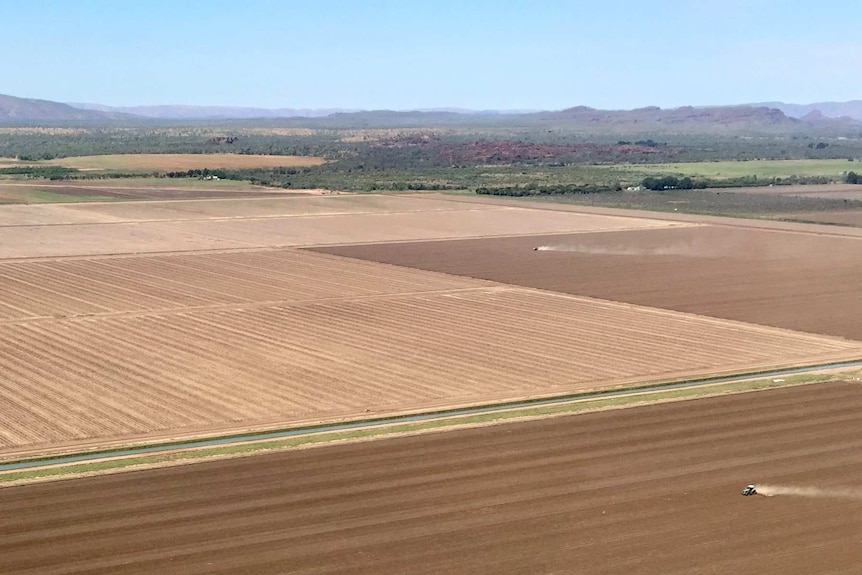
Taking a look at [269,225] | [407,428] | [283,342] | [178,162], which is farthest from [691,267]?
[178,162]

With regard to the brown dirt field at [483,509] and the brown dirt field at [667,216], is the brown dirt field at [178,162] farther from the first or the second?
the brown dirt field at [483,509]

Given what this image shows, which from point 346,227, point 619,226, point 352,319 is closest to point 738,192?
point 619,226

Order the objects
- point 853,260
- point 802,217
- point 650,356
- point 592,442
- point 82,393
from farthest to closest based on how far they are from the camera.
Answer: point 802,217 → point 853,260 → point 650,356 → point 82,393 → point 592,442

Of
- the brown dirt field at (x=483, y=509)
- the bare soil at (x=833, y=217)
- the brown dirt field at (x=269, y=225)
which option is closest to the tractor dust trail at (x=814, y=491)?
the brown dirt field at (x=483, y=509)

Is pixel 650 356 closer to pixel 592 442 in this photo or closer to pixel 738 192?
pixel 592 442

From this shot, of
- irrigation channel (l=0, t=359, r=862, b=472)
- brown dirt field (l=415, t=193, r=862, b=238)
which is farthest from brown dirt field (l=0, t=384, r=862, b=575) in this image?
A: brown dirt field (l=415, t=193, r=862, b=238)
